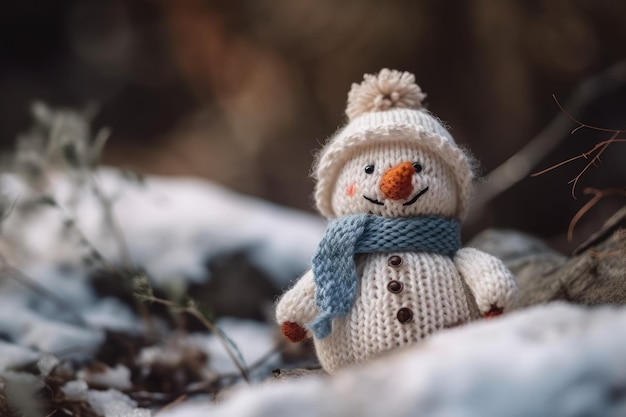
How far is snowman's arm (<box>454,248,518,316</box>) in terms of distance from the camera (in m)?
0.64

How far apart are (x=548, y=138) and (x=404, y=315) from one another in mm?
1040

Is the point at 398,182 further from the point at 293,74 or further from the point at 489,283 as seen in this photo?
the point at 293,74

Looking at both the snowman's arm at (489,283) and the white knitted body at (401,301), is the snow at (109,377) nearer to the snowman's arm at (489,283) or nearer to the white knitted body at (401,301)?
the white knitted body at (401,301)

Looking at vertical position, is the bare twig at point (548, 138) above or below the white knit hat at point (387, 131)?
above

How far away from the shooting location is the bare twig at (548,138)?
1.46 m

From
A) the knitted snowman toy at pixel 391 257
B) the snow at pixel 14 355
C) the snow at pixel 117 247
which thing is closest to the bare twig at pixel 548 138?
the snow at pixel 117 247

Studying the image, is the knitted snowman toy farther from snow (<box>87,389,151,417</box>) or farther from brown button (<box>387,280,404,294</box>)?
snow (<box>87,389,151,417</box>)

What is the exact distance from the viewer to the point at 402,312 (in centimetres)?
64

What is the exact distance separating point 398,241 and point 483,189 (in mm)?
997

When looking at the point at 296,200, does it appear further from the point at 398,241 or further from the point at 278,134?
the point at 398,241

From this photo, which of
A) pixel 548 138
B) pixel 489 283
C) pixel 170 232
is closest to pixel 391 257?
pixel 489 283

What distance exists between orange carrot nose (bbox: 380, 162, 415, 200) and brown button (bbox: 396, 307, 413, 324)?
13 centimetres

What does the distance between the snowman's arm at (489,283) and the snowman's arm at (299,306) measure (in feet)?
0.60

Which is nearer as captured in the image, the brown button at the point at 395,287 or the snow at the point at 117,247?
the brown button at the point at 395,287
